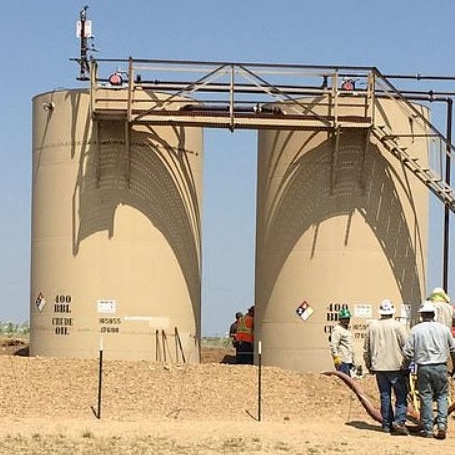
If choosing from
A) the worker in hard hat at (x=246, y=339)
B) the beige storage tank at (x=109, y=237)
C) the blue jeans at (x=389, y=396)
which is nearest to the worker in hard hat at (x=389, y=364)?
the blue jeans at (x=389, y=396)

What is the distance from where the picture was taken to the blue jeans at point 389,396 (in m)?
16.8

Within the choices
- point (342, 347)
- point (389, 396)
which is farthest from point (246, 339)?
point (389, 396)

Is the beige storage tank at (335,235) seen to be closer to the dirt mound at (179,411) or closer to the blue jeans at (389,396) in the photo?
the dirt mound at (179,411)

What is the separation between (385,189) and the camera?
2681 cm

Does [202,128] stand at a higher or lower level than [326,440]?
higher

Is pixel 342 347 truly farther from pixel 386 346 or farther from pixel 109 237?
pixel 109 237

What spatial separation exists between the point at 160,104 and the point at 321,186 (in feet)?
13.1

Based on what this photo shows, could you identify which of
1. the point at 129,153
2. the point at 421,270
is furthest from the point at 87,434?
the point at 421,270

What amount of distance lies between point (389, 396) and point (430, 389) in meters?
0.62

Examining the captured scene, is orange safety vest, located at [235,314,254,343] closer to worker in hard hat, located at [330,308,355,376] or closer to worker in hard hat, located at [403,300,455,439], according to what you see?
worker in hard hat, located at [330,308,355,376]

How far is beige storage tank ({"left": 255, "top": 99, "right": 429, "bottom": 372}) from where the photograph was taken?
2650 cm

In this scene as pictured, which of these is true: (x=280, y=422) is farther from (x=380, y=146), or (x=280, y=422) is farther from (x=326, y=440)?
(x=380, y=146)

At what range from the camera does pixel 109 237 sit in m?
26.7

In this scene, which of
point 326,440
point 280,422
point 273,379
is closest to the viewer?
point 326,440
